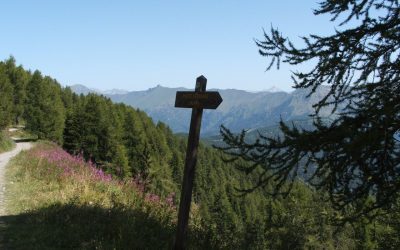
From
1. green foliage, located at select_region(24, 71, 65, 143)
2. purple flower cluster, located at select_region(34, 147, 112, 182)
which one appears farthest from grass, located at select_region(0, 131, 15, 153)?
purple flower cluster, located at select_region(34, 147, 112, 182)

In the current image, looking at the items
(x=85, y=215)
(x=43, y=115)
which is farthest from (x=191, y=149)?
(x=43, y=115)

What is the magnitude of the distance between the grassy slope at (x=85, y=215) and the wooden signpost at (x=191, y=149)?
0.98 metres

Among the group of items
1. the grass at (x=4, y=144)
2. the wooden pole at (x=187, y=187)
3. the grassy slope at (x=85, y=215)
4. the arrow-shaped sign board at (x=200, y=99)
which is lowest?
the grass at (x=4, y=144)

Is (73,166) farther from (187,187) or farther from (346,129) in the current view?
(346,129)

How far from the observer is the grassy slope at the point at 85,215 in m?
7.29

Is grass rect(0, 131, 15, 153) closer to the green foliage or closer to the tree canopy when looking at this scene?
the green foliage

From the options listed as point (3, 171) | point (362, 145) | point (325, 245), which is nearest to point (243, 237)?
point (362, 145)

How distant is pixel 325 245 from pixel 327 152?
8.86 meters

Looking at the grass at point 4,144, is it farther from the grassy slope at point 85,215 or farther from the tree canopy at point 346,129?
the tree canopy at point 346,129

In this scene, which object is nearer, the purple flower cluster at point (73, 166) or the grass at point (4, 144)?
the purple flower cluster at point (73, 166)

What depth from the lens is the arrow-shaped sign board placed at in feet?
20.5

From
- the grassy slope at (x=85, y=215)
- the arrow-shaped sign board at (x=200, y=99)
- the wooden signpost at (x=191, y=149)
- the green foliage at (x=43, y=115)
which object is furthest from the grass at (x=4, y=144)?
the wooden signpost at (x=191, y=149)

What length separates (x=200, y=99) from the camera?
645 centimetres

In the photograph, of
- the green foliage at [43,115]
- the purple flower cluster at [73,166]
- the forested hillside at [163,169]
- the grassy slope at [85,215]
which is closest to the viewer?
the grassy slope at [85,215]
